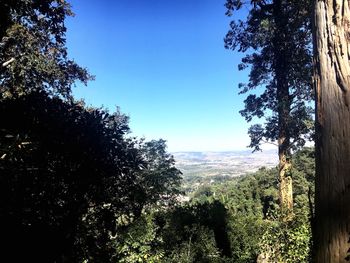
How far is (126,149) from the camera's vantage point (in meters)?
6.96

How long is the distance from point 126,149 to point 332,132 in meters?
5.88

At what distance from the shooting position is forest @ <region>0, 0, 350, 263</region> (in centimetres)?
137

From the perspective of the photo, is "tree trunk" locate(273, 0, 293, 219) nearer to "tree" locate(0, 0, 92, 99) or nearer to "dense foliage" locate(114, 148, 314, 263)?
"dense foliage" locate(114, 148, 314, 263)

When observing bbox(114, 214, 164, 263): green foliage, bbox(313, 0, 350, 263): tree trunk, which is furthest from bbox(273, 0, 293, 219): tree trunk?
bbox(313, 0, 350, 263): tree trunk

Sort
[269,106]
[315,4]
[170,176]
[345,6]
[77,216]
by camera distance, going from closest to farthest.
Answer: [345,6]
[315,4]
[77,216]
[269,106]
[170,176]

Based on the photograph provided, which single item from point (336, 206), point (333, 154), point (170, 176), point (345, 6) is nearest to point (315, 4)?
point (345, 6)

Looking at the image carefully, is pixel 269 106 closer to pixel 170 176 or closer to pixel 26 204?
pixel 26 204

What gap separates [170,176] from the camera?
2605 centimetres

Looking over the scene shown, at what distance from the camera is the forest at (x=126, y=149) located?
1.37 metres

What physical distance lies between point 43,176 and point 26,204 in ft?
2.16

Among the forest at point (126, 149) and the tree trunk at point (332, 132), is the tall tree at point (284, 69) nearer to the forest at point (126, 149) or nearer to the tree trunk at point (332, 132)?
the forest at point (126, 149)

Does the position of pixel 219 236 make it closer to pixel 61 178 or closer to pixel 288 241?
pixel 288 241

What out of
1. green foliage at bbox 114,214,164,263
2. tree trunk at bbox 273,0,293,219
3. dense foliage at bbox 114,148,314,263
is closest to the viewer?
dense foliage at bbox 114,148,314,263

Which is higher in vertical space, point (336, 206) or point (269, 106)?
point (269, 106)
